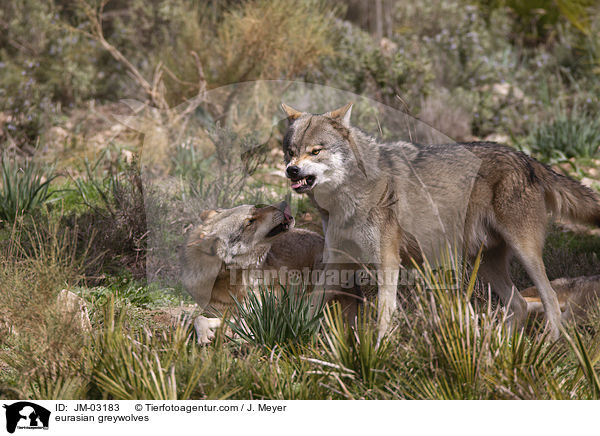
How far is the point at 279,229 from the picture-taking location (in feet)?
16.8

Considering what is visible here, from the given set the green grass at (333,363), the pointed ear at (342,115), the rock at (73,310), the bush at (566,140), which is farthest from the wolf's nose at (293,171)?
the bush at (566,140)

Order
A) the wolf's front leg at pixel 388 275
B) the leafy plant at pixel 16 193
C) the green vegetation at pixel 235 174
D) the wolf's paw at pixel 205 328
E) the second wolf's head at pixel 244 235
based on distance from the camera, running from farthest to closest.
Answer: the leafy plant at pixel 16 193, the second wolf's head at pixel 244 235, the wolf's paw at pixel 205 328, the wolf's front leg at pixel 388 275, the green vegetation at pixel 235 174

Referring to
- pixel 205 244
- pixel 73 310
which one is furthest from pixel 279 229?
pixel 73 310

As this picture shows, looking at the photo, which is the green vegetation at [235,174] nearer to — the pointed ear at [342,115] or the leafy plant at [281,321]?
the leafy plant at [281,321]

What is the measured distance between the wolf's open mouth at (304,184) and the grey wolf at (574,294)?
95.4 inches

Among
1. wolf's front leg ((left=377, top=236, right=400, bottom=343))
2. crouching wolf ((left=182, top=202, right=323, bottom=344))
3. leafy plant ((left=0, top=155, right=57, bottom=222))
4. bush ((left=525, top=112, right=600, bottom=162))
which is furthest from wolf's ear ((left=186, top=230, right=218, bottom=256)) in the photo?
bush ((left=525, top=112, right=600, bottom=162))

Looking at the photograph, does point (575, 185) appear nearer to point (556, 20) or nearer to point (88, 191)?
Result: point (88, 191)

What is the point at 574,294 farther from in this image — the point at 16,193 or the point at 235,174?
the point at 16,193

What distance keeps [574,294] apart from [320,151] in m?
2.74

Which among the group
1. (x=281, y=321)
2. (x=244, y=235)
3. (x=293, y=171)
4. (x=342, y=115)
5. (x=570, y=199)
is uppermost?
(x=342, y=115)

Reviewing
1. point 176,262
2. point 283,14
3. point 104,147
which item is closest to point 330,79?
point 283,14

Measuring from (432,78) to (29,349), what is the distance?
8.28 m

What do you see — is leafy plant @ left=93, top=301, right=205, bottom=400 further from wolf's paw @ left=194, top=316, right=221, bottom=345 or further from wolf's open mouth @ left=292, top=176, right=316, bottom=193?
wolf's open mouth @ left=292, top=176, right=316, bottom=193

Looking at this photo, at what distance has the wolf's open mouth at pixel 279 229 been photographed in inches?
201
